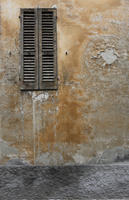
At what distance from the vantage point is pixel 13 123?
534cm

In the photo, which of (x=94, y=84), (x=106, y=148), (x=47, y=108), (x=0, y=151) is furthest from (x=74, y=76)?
(x=0, y=151)

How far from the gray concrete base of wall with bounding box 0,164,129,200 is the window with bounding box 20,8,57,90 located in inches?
66.8

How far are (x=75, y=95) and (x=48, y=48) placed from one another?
44.8 inches

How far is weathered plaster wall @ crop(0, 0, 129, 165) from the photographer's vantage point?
5.29m

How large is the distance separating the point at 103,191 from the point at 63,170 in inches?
33.9

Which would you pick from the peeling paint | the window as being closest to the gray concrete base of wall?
the window

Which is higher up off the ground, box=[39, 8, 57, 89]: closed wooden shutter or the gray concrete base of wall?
box=[39, 8, 57, 89]: closed wooden shutter

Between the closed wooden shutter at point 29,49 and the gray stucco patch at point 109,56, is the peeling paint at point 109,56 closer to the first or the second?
the gray stucco patch at point 109,56

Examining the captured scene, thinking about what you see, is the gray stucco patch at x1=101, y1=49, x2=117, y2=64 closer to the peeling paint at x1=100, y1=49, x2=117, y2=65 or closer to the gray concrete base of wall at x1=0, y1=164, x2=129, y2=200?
the peeling paint at x1=100, y1=49, x2=117, y2=65

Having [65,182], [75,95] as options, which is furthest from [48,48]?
[65,182]

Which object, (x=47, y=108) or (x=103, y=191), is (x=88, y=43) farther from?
(x=103, y=191)

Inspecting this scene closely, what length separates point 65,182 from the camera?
513 cm

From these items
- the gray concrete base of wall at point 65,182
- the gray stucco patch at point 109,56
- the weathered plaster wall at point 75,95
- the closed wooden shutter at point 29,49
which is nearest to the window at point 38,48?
the closed wooden shutter at point 29,49

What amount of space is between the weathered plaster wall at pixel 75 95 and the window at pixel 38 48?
13cm
